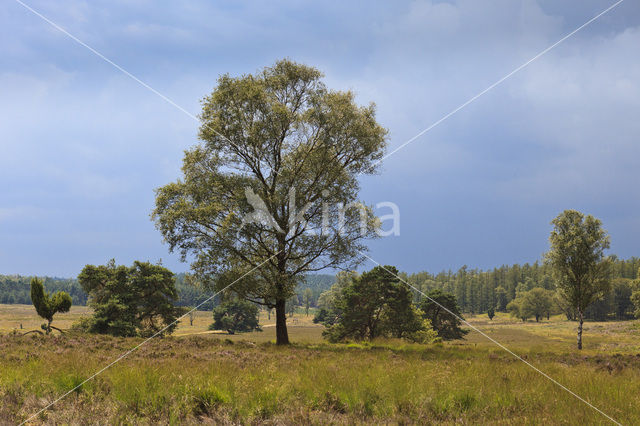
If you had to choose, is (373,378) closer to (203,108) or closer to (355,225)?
(355,225)

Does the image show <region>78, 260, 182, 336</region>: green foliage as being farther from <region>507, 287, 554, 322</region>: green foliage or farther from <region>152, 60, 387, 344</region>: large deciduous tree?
<region>507, 287, 554, 322</region>: green foliage

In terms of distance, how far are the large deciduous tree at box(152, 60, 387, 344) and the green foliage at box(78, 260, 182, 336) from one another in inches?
669

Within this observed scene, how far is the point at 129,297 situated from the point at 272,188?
22.8 metres

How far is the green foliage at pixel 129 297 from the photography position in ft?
121

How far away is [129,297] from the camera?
128 ft

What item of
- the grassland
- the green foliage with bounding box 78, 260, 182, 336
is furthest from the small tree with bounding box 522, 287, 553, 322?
the grassland

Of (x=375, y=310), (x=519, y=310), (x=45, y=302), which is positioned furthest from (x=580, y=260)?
(x=519, y=310)

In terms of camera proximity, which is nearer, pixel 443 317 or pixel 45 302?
pixel 45 302

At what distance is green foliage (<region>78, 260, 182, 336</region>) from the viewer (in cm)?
3700

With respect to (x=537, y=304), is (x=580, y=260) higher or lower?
higher

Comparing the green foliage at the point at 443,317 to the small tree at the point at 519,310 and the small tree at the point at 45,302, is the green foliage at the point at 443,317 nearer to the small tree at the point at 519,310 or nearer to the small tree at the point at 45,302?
the small tree at the point at 45,302

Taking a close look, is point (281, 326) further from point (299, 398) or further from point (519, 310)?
point (519, 310)

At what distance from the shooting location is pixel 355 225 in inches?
1019

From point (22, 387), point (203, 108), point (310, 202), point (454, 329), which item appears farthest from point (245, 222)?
point (454, 329)
